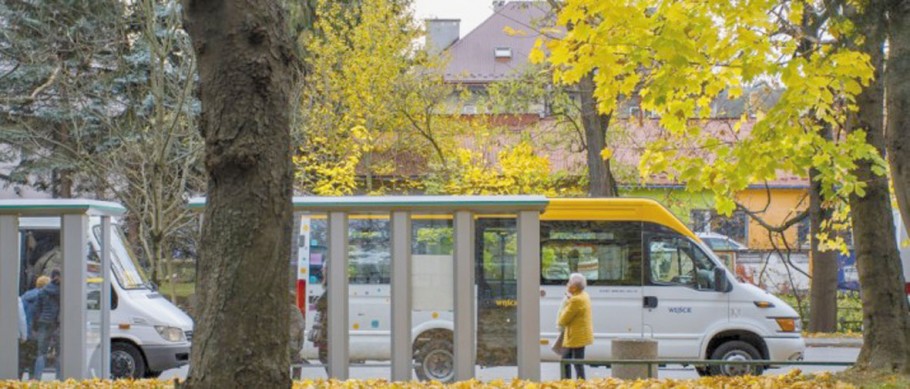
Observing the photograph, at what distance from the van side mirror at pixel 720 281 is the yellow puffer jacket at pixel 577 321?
147 inches

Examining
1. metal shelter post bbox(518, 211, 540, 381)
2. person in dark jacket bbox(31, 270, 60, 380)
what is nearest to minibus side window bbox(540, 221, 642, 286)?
metal shelter post bbox(518, 211, 540, 381)

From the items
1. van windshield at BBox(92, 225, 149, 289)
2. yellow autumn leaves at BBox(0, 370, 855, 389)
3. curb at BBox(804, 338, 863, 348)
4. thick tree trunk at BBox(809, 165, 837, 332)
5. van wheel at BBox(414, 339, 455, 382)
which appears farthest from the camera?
thick tree trunk at BBox(809, 165, 837, 332)

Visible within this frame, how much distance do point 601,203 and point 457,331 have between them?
23.1 feet

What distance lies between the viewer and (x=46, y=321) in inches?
452

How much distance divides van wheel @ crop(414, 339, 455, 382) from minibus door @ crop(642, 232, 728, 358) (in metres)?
6.49

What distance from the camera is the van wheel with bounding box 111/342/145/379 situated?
15.9 m

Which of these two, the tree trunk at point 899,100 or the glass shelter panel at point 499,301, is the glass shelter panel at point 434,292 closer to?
the glass shelter panel at point 499,301

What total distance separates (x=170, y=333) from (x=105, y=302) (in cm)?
342

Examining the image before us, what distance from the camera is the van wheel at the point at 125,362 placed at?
1595 cm

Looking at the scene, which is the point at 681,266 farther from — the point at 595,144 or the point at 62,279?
the point at 62,279

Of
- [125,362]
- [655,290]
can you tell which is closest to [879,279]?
[655,290]

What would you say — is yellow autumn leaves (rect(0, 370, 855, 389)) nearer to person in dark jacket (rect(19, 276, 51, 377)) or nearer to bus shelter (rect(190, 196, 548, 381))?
bus shelter (rect(190, 196, 548, 381))

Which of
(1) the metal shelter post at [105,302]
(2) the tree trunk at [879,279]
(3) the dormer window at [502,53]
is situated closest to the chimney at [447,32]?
(3) the dormer window at [502,53]

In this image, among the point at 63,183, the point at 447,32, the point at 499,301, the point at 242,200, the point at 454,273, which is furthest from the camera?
the point at 447,32
